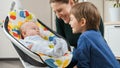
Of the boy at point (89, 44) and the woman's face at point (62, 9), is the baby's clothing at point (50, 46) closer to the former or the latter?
the boy at point (89, 44)

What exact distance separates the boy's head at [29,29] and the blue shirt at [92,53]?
60cm

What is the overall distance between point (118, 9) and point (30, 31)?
233 centimetres

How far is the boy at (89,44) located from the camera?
4.39ft

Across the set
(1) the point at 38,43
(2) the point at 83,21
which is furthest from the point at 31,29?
(2) the point at 83,21

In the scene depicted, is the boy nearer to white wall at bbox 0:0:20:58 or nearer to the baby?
the baby

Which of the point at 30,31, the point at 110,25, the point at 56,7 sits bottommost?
the point at 110,25

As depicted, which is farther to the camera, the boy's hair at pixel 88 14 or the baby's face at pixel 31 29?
the baby's face at pixel 31 29

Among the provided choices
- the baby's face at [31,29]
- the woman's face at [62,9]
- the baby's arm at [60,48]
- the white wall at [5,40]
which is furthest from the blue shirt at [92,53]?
the white wall at [5,40]

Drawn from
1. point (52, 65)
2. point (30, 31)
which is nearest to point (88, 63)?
point (52, 65)

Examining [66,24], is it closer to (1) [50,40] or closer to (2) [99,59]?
(1) [50,40]

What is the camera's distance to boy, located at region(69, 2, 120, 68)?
134cm

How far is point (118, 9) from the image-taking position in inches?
154

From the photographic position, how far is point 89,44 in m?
1.33

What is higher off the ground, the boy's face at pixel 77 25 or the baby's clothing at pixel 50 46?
the boy's face at pixel 77 25
